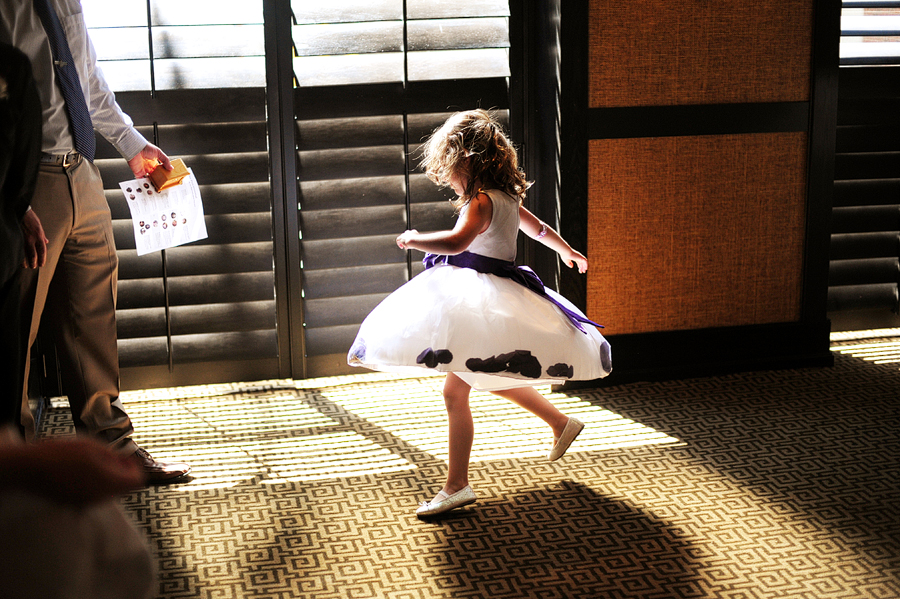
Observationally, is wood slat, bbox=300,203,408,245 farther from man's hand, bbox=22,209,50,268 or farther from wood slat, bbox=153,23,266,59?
man's hand, bbox=22,209,50,268

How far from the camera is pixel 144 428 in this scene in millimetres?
2760

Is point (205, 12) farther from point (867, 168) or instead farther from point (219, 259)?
point (867, 168)

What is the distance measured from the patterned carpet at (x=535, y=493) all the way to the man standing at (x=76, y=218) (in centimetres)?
33

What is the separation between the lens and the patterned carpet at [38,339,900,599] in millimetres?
1852

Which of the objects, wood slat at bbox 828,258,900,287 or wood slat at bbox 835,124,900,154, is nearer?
wood slat at bbox 835,124,900,154

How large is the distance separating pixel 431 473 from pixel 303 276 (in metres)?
1.05

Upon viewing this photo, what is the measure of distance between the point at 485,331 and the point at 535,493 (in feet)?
1.72

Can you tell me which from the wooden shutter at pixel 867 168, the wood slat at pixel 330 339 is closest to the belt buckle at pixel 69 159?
the wood slat at pixel 330 339

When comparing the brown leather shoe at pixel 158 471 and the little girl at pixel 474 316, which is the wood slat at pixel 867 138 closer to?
the little girl at pixel 474 316

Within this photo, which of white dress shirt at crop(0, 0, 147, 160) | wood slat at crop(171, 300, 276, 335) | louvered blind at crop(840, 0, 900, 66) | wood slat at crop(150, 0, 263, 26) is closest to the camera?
white dress shirt at crop(0, 0, 147, 160)

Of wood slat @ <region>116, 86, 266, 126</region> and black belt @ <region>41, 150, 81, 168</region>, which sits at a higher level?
wood slat @ <region>116, 86, 266, 126</region>

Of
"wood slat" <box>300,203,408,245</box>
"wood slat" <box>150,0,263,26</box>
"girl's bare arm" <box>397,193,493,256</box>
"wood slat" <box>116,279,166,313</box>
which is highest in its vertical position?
"wood slat" <box>150,0,263,26</box>

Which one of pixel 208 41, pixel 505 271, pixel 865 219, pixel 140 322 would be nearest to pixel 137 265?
pixel 140 322

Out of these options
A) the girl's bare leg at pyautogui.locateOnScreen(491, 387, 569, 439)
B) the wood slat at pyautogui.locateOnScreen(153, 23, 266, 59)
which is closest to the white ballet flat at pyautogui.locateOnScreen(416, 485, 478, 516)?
the girl's bare leg at pyautogui.locateOnScreen(491, 387, 569, 439)
